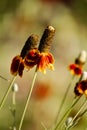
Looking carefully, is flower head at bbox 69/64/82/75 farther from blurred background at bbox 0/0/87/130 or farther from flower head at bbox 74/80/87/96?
blurred background at bbox 0/0/87/130

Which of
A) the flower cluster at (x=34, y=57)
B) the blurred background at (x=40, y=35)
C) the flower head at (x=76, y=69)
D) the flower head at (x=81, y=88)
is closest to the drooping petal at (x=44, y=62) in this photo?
the flower cluster at (x=34, y=57)

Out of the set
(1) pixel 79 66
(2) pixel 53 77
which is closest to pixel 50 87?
(2) pixel 53 77

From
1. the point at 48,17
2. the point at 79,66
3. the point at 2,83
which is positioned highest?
the point at 79,66

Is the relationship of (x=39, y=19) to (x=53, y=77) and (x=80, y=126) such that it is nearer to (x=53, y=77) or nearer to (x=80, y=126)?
(x=53, y=77)

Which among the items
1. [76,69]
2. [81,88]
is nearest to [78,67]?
[76,69]

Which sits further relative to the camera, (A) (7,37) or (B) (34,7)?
(B) (34,7)

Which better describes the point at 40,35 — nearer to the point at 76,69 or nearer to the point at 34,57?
the point at 76,69
